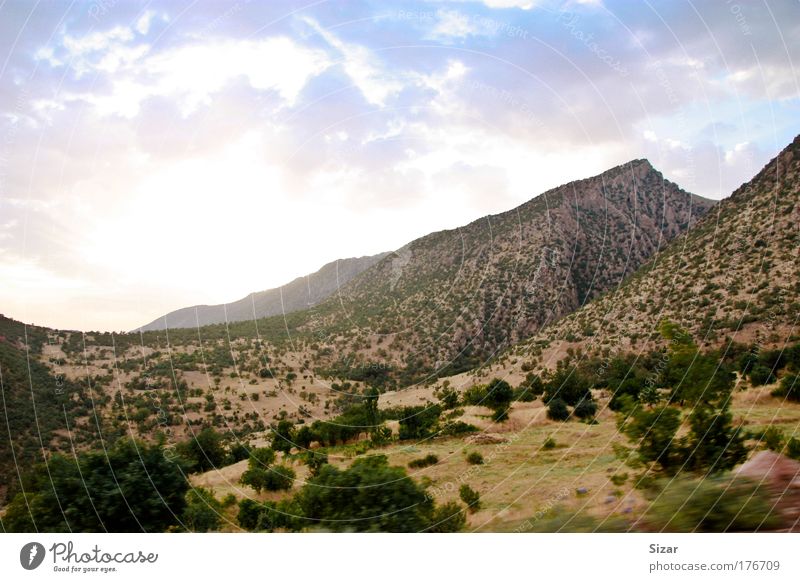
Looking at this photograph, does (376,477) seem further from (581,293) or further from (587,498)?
(581,293)

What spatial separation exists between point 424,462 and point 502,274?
5085 centimetres

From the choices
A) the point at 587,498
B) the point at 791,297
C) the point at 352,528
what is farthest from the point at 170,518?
the point at 791,297

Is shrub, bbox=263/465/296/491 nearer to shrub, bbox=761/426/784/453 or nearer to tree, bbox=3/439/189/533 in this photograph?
tree, bbox=3/439/189/533

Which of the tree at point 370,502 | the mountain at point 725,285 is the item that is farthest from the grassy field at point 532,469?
the mountain at point 725,285

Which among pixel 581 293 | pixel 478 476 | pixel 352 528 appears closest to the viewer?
pixel 352 528

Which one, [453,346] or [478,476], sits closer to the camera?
[478,476]

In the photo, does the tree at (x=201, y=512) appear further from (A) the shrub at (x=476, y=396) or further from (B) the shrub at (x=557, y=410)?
(A) the shrub at (x=476, y=396)

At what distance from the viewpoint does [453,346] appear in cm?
5528

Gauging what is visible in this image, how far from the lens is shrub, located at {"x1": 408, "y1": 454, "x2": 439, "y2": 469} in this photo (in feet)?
57.6

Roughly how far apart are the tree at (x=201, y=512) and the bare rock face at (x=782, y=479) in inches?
425

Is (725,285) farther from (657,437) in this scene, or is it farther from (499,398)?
(657,437)

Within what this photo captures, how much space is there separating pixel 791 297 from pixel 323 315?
49.3 meters

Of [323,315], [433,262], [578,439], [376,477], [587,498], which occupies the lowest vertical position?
[578,439]

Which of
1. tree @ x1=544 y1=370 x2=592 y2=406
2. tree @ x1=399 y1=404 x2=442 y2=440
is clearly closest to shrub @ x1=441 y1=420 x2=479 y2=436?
tree @ x1=399 y1=404 x2=442 y2=440
